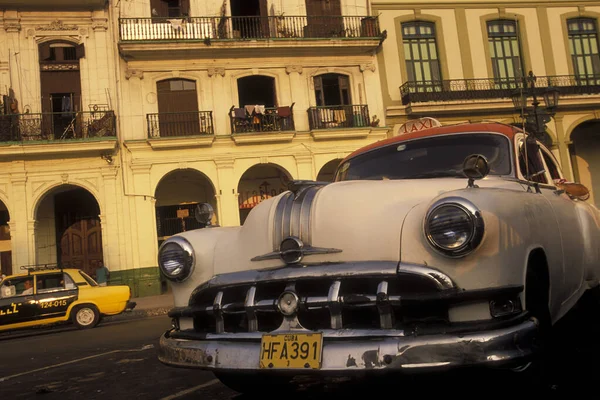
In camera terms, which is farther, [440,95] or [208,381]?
[440,95]

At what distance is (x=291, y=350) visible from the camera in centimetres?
255

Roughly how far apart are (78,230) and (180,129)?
5113mm

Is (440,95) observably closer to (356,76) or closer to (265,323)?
(356,76)

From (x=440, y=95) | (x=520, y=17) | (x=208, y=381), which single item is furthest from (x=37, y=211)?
(x=520, y=17)

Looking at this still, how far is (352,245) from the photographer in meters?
2.69

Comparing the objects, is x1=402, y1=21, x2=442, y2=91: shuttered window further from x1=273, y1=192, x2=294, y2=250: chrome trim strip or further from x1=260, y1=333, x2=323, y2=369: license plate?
x1=260, y1=333, x2=323, y2=369: license plate

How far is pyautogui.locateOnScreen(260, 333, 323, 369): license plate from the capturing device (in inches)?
97.7

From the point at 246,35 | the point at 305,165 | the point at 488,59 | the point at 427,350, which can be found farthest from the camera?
the point at 488,59

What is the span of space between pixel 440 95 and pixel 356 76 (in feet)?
10.0

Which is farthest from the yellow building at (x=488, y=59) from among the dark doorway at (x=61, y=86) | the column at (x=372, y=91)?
the dark doorway at (x=61, y=86)

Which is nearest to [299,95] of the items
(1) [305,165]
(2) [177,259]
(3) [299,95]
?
(3) [299,95]

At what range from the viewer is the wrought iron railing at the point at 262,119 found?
59.5 ft

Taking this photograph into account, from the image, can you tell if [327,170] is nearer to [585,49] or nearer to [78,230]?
[78,230]

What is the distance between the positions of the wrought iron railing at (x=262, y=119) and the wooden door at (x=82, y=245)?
19.7 feet
